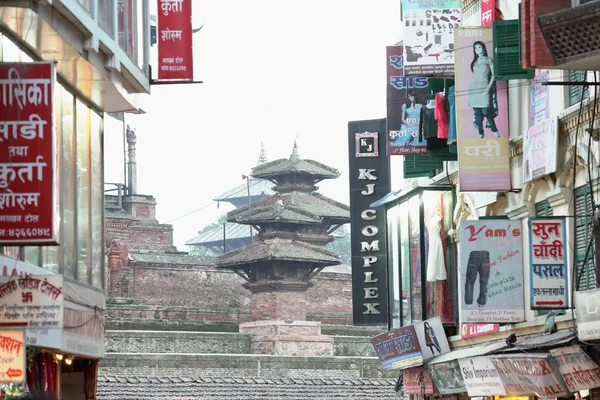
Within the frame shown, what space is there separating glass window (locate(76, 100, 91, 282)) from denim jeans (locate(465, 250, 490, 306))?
6.01 metres

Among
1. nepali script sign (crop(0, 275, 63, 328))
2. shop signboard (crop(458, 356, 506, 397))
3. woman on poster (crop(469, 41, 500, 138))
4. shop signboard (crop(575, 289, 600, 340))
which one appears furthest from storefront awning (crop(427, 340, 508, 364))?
nepali script sign (crop(0, 275, 63, 328))

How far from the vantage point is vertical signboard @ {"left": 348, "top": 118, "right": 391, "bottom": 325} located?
3566 cm

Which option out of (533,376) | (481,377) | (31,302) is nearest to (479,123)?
(481,377)

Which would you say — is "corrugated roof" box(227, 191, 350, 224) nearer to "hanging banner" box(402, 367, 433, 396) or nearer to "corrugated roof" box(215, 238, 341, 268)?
"corrugated roof" box(215, 238, 341, 268)

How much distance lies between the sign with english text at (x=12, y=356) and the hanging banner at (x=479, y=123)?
9697 mm

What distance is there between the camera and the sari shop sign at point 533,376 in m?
20.3

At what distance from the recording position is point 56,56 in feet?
59.1

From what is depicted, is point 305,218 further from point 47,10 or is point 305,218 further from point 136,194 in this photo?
point 47,10

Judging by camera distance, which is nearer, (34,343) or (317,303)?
(34,343)

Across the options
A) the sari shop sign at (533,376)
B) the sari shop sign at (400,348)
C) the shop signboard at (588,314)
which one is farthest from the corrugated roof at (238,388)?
the shop signboard at (588,314)

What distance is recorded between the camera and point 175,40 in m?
21.4

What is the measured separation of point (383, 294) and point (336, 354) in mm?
16861

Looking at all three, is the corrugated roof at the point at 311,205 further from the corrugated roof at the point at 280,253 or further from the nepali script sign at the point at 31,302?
the nepali script sign at the point at 31,302

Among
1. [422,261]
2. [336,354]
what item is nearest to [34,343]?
[422,261]
